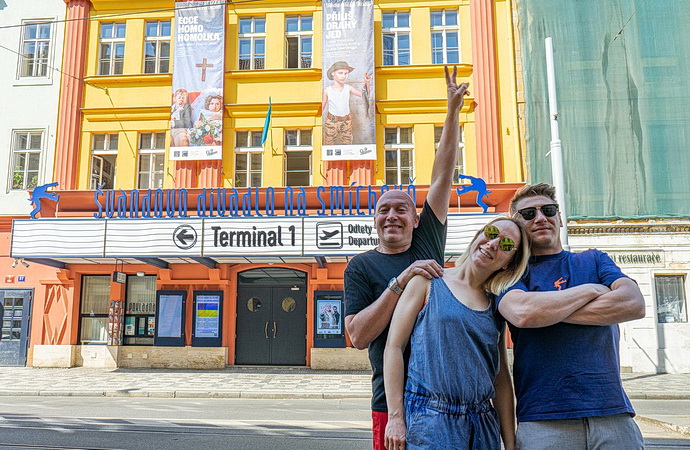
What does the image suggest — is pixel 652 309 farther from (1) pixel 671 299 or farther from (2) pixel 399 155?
(2) pixel 399 155

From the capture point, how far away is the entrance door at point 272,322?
1811cm

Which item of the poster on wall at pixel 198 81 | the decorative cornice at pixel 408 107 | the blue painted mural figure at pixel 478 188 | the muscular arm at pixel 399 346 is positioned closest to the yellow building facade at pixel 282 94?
the decorative cornice at pixel 408 107

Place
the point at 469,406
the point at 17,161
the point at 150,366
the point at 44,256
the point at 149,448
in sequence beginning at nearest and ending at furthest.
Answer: the point at 469,406 < the point at 149,448 < the point at 44,256 < the point at 150,366 < the point at 17,161

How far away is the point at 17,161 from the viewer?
19.5 meters

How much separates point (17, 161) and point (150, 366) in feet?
27.4

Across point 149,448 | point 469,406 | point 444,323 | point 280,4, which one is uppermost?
point 280,4

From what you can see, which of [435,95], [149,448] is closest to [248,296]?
[435,95]

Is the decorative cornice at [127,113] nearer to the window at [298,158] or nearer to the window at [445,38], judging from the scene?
the window at [298,158]

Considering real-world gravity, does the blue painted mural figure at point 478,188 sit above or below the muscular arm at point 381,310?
above

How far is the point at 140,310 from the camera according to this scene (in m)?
18.4

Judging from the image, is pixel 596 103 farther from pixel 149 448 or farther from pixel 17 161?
pixel 17 161

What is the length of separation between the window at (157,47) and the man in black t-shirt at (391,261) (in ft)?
59.7

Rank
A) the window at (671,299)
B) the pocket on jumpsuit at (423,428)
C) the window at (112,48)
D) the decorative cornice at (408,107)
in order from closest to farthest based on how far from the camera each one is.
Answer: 1. the pocket on jumpsuit at (423,428)
2. the window at (671,299)
3. the decorative cornice at (408,107)
4. the window at (112,48)

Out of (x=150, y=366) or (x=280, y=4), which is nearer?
(x=150, y=366)
